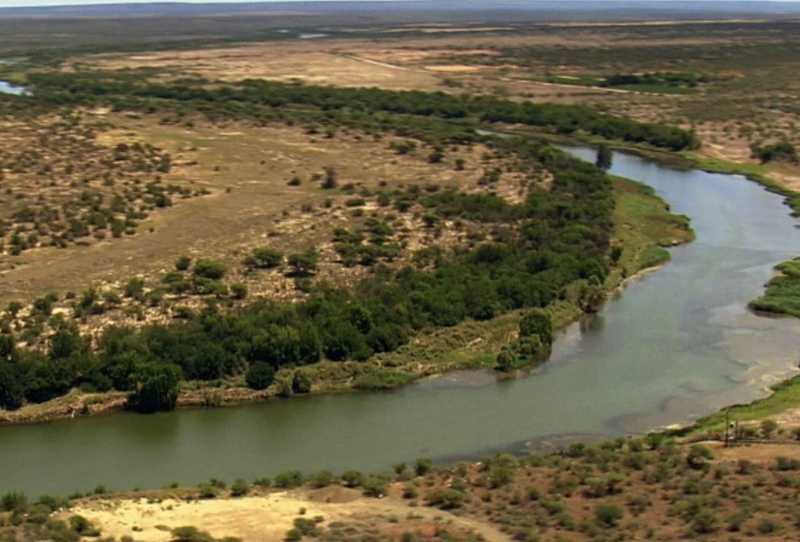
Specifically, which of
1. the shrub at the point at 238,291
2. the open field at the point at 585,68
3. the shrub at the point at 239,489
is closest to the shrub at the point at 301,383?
the shrub at the point at 238,291

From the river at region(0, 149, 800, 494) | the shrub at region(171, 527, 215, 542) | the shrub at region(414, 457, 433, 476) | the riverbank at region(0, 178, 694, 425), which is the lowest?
the river at region(0, 149, 800, 494)

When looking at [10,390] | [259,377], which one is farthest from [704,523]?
[10,390]

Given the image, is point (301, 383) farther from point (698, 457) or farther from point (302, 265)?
point (698, 457)

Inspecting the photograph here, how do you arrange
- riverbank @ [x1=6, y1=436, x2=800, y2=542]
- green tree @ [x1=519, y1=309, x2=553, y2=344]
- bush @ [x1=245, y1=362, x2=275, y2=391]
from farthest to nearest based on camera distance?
green tree @ [x1=519, y1=309, x2=553, y2=344] → bush @ [x1=245, y1=362, x2=275, y2=391] → riverbank @ [x1=6, y1=436, x2=800, y2=542]

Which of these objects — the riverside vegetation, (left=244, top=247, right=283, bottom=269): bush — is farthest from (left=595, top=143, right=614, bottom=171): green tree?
(left=244, top=247, right=283, bottom=269): bush

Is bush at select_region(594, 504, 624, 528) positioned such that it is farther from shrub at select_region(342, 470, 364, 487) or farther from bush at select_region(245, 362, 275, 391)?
bush at select_region(245, 362, 275, 391)

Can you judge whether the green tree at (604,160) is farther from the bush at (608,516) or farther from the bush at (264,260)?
the bush at (608,516)
